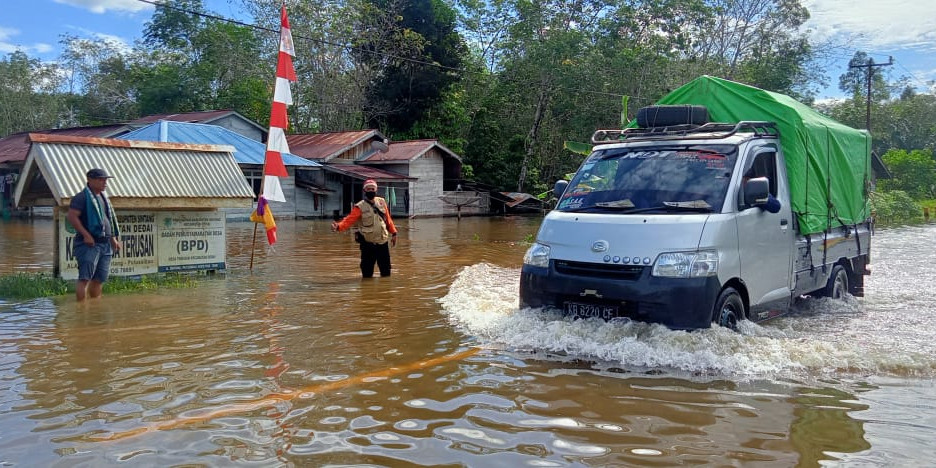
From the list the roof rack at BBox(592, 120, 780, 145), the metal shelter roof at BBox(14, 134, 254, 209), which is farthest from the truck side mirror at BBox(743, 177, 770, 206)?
the metal shelter roof at BBox(14, 134, 254, 209)

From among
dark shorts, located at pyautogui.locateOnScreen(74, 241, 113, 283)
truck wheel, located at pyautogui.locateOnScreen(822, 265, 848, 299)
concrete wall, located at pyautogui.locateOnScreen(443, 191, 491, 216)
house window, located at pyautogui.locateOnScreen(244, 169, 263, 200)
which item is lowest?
truck wheel, located at pyautogui.locateOnScreen(822, 265, 848, 299)

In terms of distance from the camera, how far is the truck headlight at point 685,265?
5.96 metres

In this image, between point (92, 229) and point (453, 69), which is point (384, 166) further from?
point (92, 229)

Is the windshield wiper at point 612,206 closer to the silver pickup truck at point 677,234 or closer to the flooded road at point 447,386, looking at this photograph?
the silver pickup truck at point 677,234

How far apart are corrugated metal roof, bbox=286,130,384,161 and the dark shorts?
82.3ft

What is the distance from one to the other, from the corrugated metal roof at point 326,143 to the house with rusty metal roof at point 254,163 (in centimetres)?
98

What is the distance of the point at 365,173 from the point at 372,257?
2274 centimetres

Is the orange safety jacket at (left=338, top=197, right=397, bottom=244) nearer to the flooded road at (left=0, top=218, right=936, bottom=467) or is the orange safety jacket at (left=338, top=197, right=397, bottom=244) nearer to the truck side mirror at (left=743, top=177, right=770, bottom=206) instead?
the flooded road at (left=0, top=218, right=936, bottom=467)

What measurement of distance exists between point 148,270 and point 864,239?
34.3 ft

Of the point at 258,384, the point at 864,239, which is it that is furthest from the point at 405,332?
the point at 864,239

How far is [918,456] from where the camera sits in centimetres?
417

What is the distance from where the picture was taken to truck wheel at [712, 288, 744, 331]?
6191 millimetres

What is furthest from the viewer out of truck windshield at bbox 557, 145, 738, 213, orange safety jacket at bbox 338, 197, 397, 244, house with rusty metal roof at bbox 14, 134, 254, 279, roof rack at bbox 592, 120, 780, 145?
orange safety jacket at bbox 338, 197, 397, 244

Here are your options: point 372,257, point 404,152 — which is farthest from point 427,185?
point 372,257
